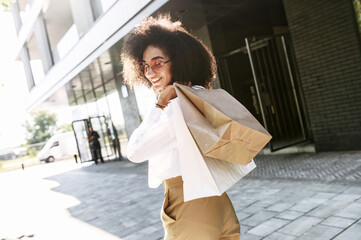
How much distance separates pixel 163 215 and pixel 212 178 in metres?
0.40

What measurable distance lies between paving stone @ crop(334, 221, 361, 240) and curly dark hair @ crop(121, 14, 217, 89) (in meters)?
2.23

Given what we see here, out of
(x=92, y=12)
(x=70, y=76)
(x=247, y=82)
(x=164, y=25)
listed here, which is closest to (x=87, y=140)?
(x=70, y=76)

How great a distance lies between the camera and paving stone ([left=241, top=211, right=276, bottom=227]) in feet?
12.8

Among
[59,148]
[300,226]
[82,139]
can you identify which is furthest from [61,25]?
[300,226]

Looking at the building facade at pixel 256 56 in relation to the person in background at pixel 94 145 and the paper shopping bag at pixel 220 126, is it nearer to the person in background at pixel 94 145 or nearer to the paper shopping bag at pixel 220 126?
the person in background at pixel 94 145

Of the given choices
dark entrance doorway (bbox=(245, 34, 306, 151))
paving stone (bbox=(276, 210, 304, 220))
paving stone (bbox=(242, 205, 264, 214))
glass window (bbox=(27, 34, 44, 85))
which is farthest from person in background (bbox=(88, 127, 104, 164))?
paving stone (bbox=(276, 210, 304, 220))

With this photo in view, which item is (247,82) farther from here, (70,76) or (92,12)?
(70,76)

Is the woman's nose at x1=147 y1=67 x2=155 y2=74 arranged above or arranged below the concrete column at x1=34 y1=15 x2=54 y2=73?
below

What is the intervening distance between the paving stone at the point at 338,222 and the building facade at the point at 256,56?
281cm

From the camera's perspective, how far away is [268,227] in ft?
12.0

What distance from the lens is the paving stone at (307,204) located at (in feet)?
13.1

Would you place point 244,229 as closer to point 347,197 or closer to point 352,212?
point 352,212

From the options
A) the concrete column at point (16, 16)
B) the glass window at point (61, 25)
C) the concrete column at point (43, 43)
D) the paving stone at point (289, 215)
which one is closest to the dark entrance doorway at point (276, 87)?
the paving stone at point (289, 215)

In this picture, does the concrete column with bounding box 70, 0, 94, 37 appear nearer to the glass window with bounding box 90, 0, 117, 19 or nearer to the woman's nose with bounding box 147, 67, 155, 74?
the glass window with bounding box 90, 0, 117, 19
